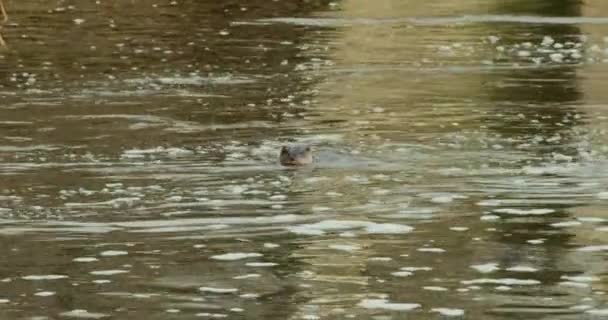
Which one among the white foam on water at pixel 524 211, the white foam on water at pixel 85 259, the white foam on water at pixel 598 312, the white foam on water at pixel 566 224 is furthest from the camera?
the white foam on water at pixel 524 211

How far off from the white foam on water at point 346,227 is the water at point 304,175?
0.08 ft

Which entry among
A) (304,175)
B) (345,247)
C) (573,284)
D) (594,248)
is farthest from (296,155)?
(573,284)

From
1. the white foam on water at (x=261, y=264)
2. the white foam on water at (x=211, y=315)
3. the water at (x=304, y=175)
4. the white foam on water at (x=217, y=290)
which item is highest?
the white foam on water at (x=211, y=315)

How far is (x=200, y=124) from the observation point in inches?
832

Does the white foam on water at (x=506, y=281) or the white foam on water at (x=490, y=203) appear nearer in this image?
the white foam on water at (x=506, y=281)

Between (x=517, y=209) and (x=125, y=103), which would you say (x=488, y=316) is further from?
(x=125, y=103)

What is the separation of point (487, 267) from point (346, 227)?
6.26 feet

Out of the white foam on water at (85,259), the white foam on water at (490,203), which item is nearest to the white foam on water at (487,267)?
the white foam on water at (490,203)

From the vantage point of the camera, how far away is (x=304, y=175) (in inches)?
658

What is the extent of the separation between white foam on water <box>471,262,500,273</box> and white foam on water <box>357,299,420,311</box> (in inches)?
47.0

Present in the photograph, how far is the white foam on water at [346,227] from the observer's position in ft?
44.6

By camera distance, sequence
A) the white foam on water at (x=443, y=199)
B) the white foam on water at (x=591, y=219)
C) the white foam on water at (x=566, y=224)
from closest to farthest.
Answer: the white foam on water at (x=566, y=224) < the white foam on water at (x=591, y=219) < the white foam on water at (x=443, y=199)

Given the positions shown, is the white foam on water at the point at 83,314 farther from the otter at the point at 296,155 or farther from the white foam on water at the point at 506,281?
the otter at the point at 296,155

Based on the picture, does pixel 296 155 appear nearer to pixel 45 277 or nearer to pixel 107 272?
pixel 107 272
